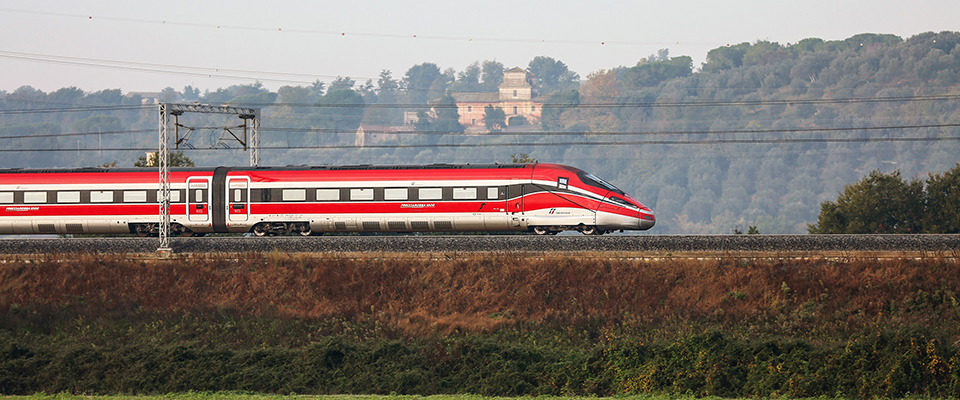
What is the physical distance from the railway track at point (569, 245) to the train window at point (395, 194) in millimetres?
3761

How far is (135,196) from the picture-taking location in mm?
35312

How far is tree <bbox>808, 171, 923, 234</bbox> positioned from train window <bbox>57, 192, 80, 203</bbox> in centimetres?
3495

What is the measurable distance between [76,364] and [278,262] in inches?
325

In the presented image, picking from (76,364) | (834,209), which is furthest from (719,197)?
(76,364)

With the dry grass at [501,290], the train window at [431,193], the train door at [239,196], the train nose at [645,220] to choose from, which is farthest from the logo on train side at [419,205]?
the train nose at [645,220]

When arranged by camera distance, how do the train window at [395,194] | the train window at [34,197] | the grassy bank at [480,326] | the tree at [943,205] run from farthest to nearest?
the tree at [943,205] → the train window at [34,197] → the train window at [395,194] → the grassy bank at [480,326]

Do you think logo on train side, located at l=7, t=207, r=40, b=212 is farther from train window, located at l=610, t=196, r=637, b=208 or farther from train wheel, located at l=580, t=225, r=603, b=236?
train window, located at l=610, t=196, r=637, b=208

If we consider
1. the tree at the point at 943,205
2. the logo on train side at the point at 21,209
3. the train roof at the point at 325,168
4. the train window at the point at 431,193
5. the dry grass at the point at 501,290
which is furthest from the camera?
the tree at the point at 943,205

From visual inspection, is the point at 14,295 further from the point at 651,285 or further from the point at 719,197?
the point at 719,197

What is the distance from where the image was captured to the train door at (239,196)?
3534 centimetres

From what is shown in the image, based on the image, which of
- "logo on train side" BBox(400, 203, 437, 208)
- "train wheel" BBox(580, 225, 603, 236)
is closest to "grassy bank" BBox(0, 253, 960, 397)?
"logo on train side" BBox(400, 203, 437, 208)

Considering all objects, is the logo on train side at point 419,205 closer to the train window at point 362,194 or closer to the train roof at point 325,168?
the train window at point 362,194

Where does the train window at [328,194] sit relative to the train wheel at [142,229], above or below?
above

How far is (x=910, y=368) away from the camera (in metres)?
18.7
